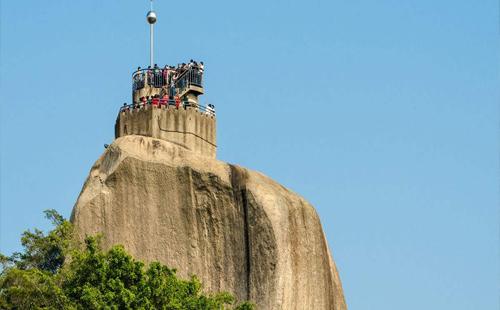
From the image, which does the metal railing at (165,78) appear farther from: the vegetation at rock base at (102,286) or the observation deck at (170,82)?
the vegetation at rock base at (102,286)

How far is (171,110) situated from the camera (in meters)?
72.5

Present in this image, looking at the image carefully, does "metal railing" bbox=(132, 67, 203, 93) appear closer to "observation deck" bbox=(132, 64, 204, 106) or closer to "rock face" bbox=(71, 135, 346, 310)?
"observation deck" bbox=(132, 64, 204, 106)

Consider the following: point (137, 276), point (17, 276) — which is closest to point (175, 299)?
point (137, 276)

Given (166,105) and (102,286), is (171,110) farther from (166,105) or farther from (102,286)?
(102,286)

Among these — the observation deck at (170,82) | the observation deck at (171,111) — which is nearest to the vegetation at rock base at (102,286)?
the observation deck at (171,111)

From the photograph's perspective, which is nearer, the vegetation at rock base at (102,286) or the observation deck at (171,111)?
the vegetation at rock base at (102,286)

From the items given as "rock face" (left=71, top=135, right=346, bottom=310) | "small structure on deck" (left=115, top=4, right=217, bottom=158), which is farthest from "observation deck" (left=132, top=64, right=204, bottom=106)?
"rock face" (left=71, top=135, right=346, bottom=310)

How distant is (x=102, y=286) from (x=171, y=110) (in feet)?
46.1

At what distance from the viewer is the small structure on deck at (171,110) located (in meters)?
72.3

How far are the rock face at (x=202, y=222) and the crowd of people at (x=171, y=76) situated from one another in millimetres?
5369

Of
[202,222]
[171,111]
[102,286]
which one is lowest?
[102,286]

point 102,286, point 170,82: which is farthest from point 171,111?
point 102,286

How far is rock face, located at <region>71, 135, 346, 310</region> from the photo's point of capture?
69.0 metres

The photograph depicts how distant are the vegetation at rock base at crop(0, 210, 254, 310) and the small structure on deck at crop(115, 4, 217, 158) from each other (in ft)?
29.1
